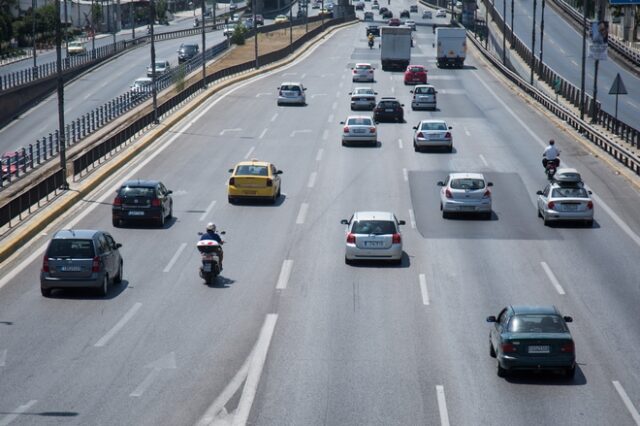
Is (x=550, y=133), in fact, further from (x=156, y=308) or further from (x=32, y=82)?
(x=32, y=82)

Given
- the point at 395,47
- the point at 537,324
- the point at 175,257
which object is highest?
the point at 395,47

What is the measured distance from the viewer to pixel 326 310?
Result: 27.5 m

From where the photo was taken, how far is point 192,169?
165 ft

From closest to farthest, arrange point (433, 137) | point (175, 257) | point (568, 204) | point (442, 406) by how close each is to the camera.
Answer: point (442, 406) < point (175, 257) < point (568, 204) < point (433, 137)

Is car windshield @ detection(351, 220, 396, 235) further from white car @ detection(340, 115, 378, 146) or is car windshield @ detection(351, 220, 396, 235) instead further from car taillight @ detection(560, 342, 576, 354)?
white car @ detection(340, 115, 378, 146)

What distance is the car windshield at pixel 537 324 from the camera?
21.5 m

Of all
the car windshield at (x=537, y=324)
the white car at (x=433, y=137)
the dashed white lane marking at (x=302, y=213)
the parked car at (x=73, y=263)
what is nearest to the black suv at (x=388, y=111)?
the white car at (x=433, y=137)

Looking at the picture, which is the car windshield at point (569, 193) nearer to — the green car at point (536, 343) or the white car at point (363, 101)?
the green car at point (536, 343)

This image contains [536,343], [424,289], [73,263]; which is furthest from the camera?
[424,289]

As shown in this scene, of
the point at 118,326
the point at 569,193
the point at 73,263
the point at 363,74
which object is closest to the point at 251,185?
the point at 569,193

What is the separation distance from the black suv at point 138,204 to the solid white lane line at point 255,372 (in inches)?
466

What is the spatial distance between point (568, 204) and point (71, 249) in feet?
55.7

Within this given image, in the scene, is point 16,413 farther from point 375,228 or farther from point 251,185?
point 251,185

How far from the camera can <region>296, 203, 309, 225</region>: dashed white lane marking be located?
1554 inches
